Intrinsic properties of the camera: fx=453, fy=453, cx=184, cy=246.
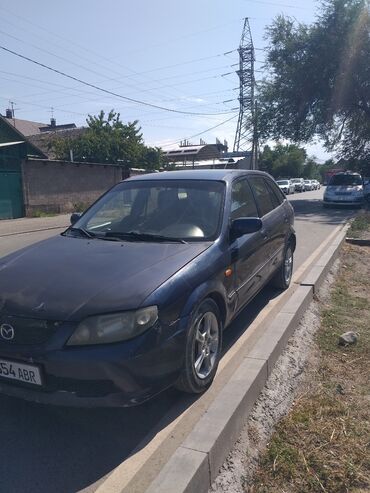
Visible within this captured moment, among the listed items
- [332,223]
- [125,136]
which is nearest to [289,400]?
[332,223]

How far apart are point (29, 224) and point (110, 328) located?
54.9ft

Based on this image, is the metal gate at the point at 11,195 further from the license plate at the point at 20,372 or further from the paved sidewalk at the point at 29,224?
the license plate at the point at 20,372

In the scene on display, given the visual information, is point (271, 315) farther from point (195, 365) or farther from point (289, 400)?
Answer: point (195, 365)

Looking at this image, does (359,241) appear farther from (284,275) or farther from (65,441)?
(65,441)

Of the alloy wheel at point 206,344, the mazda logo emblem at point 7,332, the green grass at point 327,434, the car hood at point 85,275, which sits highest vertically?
the car hood at point 85,275

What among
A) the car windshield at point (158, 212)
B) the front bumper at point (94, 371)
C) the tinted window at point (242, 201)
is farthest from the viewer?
the tinted window at point (242, 201)

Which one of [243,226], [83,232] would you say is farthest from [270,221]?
[83,232]

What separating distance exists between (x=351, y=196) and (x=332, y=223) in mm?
7021

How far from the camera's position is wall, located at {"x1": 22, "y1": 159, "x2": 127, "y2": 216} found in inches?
850

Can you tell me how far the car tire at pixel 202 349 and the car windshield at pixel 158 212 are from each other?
2.25 feet

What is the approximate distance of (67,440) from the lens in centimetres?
284

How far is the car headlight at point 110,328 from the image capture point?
8.71ft

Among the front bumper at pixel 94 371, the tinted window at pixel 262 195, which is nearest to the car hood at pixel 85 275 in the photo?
the front bumper at pixel 94 371

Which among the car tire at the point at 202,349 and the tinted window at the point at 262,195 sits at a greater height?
the tinted window at the point at 262,195
